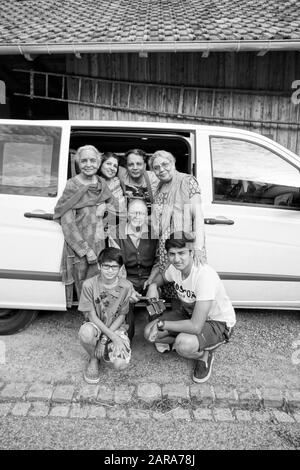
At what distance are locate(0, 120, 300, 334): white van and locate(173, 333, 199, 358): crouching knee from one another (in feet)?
2.39

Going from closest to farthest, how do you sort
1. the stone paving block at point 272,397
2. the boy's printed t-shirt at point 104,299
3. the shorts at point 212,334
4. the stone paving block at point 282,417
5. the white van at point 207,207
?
the stone paving block at point 282,417 → the stone paving block at point 272,397 → the shorts at point 212,334 → the boy's printed t-shirt at point 104,299 → the white van at point 207,207

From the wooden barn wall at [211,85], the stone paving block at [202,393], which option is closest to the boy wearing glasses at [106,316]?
the stone paving block at [202,393]

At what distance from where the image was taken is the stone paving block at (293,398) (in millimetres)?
2262

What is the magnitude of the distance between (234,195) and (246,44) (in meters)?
3.75

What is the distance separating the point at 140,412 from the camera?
86.4 inches

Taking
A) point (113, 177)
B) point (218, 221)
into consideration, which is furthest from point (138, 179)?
point (218, 221)

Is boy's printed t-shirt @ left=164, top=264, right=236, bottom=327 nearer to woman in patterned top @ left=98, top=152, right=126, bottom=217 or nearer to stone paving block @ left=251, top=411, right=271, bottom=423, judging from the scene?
stone paving block @ left=251, top=411, right=271, bottom=423

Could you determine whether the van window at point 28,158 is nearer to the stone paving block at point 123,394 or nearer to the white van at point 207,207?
the white van at point 207,207

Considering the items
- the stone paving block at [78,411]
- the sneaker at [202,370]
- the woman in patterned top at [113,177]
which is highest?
the woman in patterned top at [113,177]

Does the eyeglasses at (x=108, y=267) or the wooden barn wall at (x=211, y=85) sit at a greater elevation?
the wooden barn wall at (x=211, y=85)

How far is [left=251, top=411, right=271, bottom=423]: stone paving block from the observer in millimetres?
2141

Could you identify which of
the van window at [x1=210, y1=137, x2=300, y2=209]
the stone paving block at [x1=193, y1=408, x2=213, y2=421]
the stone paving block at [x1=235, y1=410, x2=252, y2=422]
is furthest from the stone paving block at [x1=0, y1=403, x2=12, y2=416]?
the van window at [x1=210, y1=137, x2=300, y2=209]

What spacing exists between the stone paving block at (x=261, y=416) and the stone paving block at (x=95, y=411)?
35.0 inches
